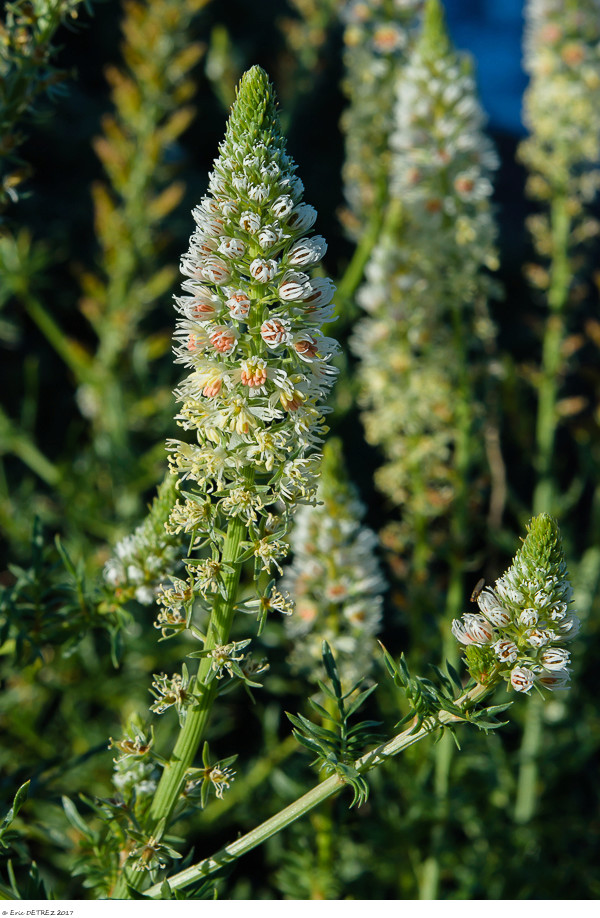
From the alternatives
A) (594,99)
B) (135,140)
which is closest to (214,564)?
(135,140)

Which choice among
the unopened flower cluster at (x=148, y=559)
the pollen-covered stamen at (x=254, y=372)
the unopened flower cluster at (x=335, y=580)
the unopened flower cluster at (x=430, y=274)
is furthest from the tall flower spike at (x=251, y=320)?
the unopened flower cluster at (x=430, y=274)

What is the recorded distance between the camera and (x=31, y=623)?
4.06 feet

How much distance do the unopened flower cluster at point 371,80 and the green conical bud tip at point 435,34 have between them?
1.05 ft

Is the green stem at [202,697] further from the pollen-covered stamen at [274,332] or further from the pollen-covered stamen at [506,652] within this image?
the pollen-covered stamen at [506,652]

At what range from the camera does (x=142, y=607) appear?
8.55 feet

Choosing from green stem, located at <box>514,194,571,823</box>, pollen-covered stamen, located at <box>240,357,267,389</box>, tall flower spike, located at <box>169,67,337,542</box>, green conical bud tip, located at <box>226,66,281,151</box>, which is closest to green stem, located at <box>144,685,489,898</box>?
tall flower spike, located at <box>169,67,337,542</box>

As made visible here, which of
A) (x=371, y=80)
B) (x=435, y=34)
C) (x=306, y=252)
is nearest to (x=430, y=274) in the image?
(x=435, y=34)

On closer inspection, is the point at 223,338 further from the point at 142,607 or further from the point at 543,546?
the point at 142,607

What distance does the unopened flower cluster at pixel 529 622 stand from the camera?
895 mm

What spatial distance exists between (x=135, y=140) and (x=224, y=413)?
7.39ft

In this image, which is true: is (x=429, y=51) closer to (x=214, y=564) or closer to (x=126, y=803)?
(x=214, y=564)

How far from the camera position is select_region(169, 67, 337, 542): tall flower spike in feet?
2.86

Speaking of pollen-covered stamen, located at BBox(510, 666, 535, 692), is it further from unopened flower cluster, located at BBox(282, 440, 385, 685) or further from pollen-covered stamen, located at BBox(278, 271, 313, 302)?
unopened flower cluster, located at BBox(282, 440, 385, 685)

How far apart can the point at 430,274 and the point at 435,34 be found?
64cm
